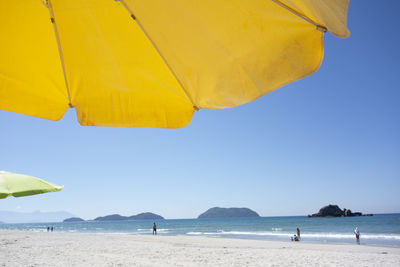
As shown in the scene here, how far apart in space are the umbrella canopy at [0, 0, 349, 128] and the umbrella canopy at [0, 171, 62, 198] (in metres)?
3.62

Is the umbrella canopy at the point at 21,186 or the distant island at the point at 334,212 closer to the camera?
the umbrella canopy at the point at 21,186

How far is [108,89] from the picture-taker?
224cm

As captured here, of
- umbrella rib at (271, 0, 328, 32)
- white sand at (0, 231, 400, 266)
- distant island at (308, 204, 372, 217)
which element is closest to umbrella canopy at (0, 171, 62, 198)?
white sand at (0, 231, 400, 266)

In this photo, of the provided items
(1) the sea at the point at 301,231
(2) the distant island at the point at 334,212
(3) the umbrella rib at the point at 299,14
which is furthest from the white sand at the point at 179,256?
(2) the distant island at the point at 334,212

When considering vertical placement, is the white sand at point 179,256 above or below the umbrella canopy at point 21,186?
below

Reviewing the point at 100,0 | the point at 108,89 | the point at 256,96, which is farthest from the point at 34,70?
the point at 256,96

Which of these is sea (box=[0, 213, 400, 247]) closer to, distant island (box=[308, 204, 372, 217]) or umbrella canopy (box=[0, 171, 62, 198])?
umbrella canopy (box=[0, 171, 62, 198])

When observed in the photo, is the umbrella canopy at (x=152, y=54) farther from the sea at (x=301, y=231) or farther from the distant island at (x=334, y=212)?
the distant island at (x=334, y=212)

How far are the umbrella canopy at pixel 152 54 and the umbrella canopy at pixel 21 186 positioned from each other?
362 cm

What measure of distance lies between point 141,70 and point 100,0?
0.53m

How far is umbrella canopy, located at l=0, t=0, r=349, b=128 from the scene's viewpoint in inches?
63.6

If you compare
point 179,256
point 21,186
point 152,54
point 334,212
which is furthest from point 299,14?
point 334,212

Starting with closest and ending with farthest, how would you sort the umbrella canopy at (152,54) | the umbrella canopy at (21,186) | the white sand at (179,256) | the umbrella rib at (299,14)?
the umbrella rib at (299,14) < the umbrella canopy at (152,54) < the umbrella canopy at (21,186) < the white sand at (179,256)

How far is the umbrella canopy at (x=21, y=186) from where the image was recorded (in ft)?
16.4
